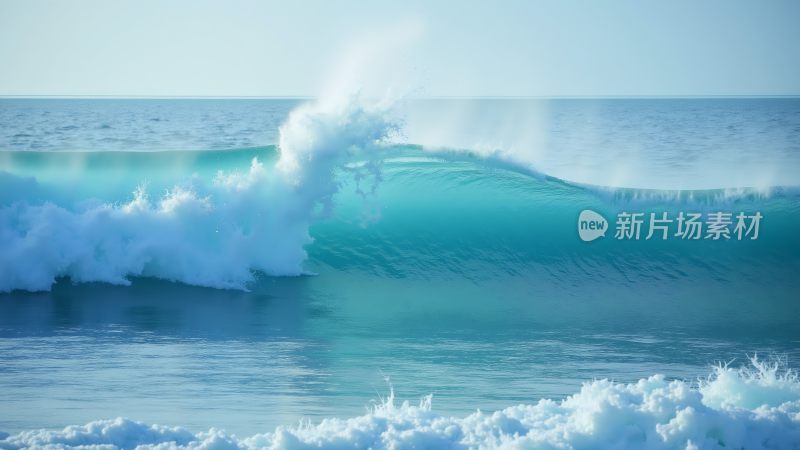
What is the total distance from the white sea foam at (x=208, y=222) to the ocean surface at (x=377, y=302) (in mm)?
23

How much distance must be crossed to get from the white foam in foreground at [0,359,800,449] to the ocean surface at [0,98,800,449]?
0.04 ft

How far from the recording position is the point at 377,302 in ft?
27.3

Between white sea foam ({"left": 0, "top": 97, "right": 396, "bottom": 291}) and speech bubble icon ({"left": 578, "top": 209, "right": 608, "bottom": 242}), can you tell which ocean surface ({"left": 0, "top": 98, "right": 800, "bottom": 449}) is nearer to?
white sea foam ({"left": 0, "top": 97, "right": 396, "bottom": 291})

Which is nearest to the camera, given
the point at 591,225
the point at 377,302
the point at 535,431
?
the point at 535,431

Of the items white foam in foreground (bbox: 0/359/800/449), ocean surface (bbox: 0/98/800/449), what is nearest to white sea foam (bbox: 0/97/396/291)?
ocean surface (bbox: 0/98/800/449)

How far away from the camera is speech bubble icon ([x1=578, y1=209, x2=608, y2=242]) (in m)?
10.5

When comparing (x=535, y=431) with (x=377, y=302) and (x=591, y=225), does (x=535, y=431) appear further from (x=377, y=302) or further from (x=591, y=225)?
(x=591, y=225)

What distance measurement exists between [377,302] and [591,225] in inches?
143

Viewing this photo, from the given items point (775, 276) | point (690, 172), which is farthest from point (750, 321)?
point (690, 172)

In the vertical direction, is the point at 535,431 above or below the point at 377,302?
below

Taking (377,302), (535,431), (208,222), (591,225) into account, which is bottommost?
(535,431)

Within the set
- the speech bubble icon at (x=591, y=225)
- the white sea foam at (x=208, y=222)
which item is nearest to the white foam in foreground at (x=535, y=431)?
the white sea foam at (x=208, y=222)

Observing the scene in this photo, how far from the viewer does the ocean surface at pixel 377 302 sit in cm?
427

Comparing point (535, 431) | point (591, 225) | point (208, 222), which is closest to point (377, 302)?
point (208, 222)
